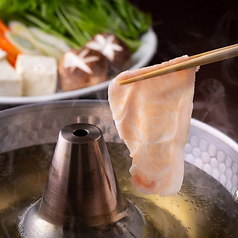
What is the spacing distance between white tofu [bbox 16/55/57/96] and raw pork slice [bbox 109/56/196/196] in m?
1.67

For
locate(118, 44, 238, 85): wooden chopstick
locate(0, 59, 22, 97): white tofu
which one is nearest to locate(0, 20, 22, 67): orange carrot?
locate(0, 59, 22, 97): white tofu

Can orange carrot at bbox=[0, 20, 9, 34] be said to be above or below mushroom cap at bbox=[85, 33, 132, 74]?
above

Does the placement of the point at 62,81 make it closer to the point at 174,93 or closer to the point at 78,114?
the point at 78,114

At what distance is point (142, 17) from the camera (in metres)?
3.86

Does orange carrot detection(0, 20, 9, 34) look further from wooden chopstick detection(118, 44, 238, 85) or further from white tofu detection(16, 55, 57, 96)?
wooden chopstick detection(118, 44, 238, 85)

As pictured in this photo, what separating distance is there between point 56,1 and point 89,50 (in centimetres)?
135

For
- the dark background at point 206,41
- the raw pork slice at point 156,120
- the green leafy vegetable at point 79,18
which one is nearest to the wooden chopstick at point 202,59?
the raw pork slice at point 156,120

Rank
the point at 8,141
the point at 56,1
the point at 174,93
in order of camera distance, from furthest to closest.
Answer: the point at 56,1
the point at 8,141
the point at 174,93

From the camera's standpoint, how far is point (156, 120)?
3.78 ft

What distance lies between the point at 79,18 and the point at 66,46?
1.88ft

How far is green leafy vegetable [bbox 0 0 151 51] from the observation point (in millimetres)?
3520

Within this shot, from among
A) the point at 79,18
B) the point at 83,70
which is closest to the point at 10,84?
the point at 83,70

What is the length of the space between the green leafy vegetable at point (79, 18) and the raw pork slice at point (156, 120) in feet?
7.63

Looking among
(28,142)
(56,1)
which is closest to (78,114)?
(28,142)
